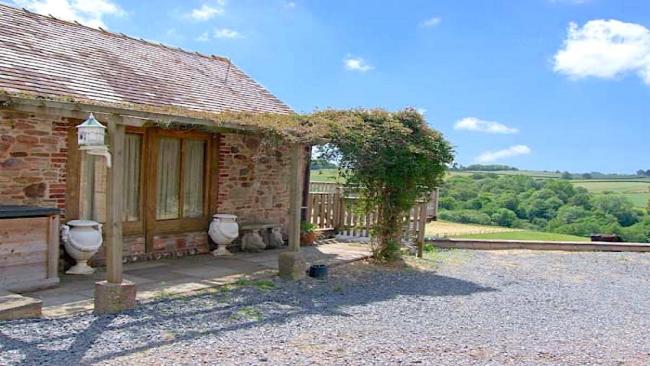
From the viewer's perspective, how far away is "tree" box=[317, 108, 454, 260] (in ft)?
30.7

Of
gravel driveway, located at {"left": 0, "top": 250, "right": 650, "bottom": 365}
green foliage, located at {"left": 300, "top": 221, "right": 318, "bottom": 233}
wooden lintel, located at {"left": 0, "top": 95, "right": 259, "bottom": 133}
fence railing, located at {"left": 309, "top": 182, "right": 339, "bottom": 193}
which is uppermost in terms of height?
wooden lintel, located at {"left": 0, "top": 95, "right": 259, "bottom": 133}

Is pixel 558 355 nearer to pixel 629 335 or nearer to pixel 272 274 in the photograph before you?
pixel 629 335

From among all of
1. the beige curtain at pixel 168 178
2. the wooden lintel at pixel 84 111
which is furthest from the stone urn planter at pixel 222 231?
the wooden lintel at pixel 84 111

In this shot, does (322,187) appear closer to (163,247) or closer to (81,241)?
(163,247)

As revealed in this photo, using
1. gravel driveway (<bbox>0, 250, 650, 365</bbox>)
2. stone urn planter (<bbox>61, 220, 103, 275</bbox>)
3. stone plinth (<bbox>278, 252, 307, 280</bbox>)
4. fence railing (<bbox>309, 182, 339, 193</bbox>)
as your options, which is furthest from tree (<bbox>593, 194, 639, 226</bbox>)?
stone urn planter (<bbox>61, 220, 103, 275</bbox>)

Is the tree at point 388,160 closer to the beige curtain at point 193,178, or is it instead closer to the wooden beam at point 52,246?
the beige curtain at point 193,178

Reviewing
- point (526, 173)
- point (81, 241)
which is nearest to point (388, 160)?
point (81, 241)

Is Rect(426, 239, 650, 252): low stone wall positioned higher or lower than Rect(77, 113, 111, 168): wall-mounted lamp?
lower

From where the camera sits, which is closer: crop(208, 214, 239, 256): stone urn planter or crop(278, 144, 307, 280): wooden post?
crop(278, 144, 307, 280): wooden post

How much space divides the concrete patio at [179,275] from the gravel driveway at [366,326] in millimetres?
450

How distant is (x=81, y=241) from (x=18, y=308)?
245cm

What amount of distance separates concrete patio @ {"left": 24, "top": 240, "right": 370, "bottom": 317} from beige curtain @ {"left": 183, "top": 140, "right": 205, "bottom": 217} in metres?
0.94

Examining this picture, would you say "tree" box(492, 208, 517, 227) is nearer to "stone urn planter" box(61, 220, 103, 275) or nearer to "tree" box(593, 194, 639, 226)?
"tree" box(593, 194, 639, 226)

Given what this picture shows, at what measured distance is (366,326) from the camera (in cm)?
602
